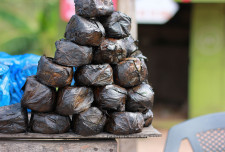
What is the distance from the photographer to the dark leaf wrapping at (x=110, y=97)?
9.16 ft

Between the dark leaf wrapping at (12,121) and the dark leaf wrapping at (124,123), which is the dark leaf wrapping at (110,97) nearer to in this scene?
the dark leaf wrapping at (124,123)

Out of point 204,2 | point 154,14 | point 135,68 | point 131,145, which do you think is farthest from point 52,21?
point 135,68

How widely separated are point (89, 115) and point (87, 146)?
0.86 ft

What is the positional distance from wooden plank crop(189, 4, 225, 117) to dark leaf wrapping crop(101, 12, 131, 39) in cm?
592

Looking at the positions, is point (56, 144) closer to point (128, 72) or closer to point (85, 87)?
point (85, 87)

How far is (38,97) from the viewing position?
2.72 m

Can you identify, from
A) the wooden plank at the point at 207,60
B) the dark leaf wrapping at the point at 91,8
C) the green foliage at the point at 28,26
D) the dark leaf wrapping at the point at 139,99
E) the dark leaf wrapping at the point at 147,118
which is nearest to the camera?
the dark leaf wrapping at the point at 91,8

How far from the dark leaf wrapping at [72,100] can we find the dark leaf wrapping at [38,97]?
3.1 inches

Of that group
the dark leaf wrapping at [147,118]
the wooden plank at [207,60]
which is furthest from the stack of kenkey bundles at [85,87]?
the wooden plank at [207,60]

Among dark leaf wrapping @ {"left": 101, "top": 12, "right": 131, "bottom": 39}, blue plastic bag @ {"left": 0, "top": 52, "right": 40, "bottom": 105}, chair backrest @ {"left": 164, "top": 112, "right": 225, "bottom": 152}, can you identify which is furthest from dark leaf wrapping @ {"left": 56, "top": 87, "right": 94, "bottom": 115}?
chair backrest @ {"left": 164, "top": 112, "right": 225, "bottom": 152}

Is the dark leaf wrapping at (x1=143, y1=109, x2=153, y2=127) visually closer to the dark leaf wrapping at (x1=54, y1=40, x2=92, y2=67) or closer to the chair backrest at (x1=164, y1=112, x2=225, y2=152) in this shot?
the chair backrest at (x1=164, y1=112, x2=225, y2=152)

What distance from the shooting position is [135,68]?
293 cm

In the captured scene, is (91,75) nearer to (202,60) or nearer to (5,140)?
(5,140)

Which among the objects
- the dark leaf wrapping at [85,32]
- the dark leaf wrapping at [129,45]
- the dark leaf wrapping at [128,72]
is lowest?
the dark leaf wrapping at [128,72]
